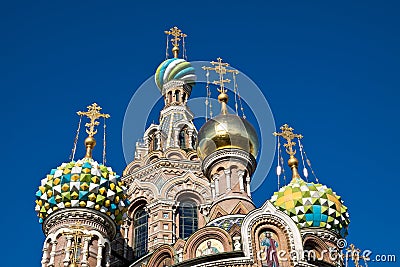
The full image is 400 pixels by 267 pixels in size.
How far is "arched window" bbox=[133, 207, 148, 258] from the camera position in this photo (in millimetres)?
17875

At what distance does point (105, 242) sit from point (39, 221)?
1.56 metres

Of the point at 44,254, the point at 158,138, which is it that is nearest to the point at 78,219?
the point at 44,254

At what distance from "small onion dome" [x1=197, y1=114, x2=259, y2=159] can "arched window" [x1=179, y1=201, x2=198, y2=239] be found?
8.87ft

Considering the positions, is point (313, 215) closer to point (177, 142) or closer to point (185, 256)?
point (185, 256)

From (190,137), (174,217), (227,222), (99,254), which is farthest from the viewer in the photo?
(190,137)

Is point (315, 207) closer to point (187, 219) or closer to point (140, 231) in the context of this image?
point (187, 219)

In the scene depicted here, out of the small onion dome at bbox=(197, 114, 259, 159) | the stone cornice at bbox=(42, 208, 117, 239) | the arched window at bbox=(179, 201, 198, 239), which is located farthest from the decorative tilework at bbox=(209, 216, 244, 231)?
the arched window at bbox=(179, 201, 198, 239)

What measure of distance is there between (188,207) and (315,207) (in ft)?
13.3

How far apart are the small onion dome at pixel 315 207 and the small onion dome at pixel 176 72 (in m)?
7.31

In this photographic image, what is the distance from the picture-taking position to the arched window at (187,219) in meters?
A: 17.9

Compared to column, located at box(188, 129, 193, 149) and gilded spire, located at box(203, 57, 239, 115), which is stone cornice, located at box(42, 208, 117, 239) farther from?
column, located at box(188, 129, 193, 149)

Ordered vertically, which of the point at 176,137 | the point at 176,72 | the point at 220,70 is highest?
the point at 176,72

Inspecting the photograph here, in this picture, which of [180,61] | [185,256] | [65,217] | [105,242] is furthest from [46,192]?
[180,61]

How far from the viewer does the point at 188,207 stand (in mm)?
18562
